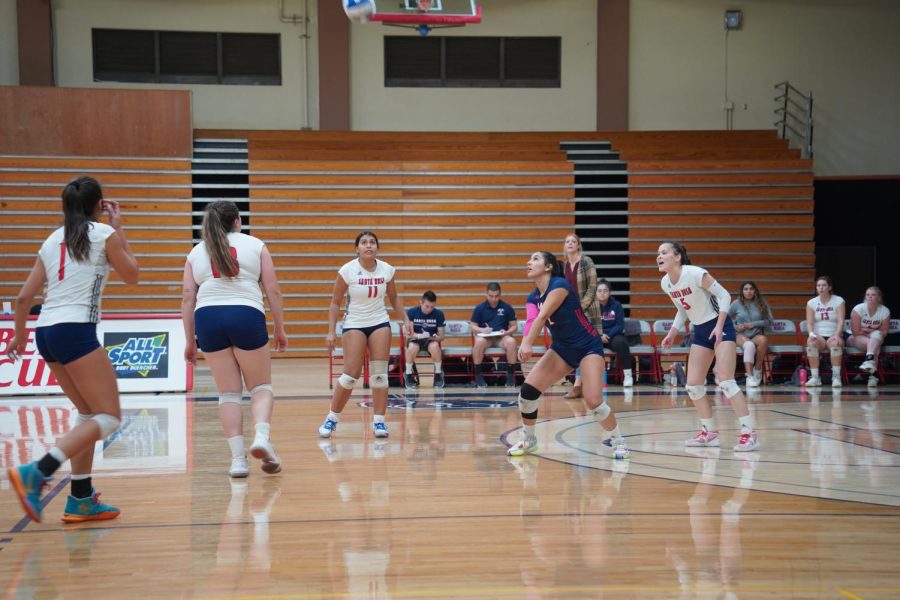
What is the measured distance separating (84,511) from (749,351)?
948 centimetres

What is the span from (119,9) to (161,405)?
11.6 metres

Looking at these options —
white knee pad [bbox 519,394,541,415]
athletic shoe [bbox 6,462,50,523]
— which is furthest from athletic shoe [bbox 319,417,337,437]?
athletic shoe [bbox 6,462,50,523]

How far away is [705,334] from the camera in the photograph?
7.15m

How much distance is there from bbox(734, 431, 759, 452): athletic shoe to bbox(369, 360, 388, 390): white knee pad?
2.76m

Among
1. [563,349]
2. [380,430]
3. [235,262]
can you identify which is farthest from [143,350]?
[563,349]

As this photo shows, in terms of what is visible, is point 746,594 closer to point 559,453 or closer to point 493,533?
point 493,533

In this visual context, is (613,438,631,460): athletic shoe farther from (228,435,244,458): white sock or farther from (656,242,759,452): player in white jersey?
(228,435,244,458): white sock

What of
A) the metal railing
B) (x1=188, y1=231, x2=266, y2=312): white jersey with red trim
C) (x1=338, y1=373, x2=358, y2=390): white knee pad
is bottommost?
(x1=338, y1=373, x2=358, y2=390): white knee pad

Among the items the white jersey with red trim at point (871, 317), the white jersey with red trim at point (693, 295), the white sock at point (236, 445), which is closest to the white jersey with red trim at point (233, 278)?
the white sock at point (236, 445)

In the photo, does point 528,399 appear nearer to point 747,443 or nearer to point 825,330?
point 747,443

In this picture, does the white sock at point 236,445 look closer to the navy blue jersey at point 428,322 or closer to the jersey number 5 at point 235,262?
the jersey number 5 at point 235,262

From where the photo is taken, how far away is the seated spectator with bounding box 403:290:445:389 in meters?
12.0

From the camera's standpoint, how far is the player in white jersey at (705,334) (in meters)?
6.96

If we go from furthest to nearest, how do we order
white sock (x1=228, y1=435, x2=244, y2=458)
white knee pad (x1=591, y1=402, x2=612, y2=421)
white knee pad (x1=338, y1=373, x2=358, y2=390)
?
white knee pad (x1=338, y1=373, x2=358, y2=390)
white knee pad (x1=591, y1=402, x2=612, y2=421)
white sock (x1=228, y1=435, x2=244, y2=458)
